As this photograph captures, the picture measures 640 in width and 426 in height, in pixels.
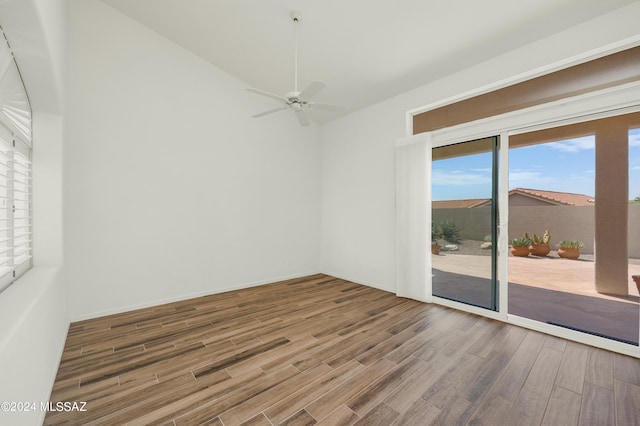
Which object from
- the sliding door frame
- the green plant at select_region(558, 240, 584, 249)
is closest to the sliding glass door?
the sliding door frame

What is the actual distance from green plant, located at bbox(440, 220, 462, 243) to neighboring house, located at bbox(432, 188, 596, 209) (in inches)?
9.6

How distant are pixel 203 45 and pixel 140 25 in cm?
80

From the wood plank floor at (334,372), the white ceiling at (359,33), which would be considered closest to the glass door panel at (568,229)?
the wood plank floor at (334,372)

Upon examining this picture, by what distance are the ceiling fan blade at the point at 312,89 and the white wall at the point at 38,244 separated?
1851 mm

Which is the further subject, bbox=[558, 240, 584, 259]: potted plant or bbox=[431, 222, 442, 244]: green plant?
bbox=[558, 240, 584, 259]: potted plant

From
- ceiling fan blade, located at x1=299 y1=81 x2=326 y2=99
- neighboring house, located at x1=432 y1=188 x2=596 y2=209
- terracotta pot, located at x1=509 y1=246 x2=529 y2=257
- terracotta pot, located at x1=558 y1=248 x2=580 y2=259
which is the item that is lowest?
terracotta pot, located at x1=509 y1=246 x2=529 y2=257

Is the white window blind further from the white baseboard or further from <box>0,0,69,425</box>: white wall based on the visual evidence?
the white baseboard

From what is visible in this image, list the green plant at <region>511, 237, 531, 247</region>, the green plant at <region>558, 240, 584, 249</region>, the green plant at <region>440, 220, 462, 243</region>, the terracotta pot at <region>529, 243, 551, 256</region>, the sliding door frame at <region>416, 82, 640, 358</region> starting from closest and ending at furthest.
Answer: the sliding door frame at <region>416, 82, 640, 358</region>
the green plant at <region>440, 220, 462, 243</region>
the green plant at <region>558, 240, 584, 249</region>
the terracotta pot at <region>529, 243, 551, 256</region>
the green plant at <region>511, 237, 531, 247</region>

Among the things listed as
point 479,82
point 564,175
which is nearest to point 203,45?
point 479,82

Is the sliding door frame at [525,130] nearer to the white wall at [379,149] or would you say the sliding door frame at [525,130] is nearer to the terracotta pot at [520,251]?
the white wall at [379,149]

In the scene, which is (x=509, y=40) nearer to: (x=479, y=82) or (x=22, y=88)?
(x=479, y=82)

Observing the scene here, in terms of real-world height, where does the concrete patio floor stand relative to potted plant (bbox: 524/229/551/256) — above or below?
below

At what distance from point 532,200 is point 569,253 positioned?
1.02m

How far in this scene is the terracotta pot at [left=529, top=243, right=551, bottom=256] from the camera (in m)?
4.51
